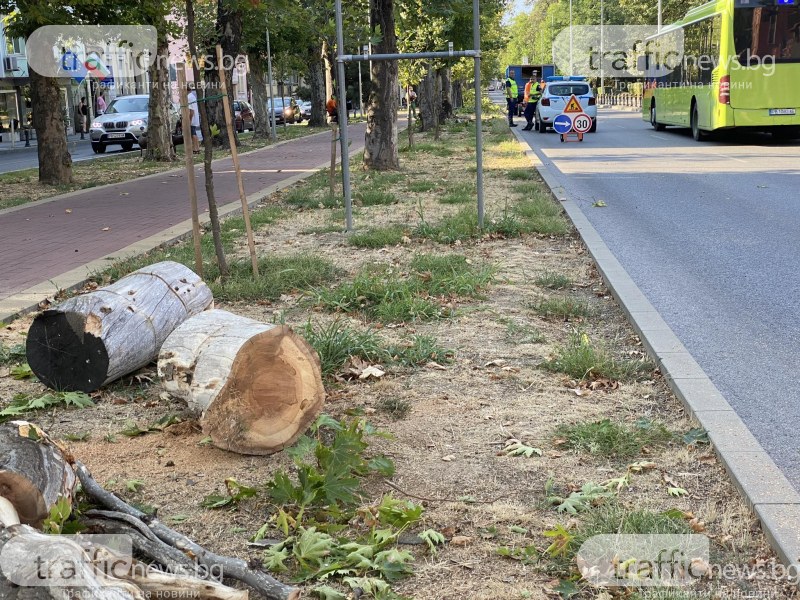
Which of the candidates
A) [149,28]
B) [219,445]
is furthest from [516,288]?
[149,28]

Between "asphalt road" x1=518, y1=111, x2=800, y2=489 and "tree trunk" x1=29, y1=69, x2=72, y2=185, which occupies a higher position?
"tree trunk" x1=29, y1=69, x2=72, y2=185

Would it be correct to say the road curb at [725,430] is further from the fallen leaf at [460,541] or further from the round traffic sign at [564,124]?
the round traffic sign at [564,124]

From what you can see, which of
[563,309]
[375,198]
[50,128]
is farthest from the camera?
[50,128]

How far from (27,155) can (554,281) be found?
29420 mm

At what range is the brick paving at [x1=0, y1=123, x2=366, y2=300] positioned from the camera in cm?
958

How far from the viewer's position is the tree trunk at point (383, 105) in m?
18.2

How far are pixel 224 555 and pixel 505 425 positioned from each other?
172 cm

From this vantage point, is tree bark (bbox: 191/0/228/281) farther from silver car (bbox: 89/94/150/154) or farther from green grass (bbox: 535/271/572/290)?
silver car (bbox: 89/94/150/154)

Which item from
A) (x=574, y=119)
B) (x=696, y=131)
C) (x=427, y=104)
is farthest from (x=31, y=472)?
(x=427, y=104)

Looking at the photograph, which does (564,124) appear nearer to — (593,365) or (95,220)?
(95,220)

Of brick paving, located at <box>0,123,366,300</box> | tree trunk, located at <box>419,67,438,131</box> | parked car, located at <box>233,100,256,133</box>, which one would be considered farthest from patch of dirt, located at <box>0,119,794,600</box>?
parked car, located at <box>233,100,256,133</box>

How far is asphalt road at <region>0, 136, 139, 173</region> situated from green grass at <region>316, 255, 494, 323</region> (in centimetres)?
1875

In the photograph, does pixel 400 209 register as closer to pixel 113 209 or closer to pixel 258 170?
pixel 113 209

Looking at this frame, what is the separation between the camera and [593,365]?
18.1 feet
